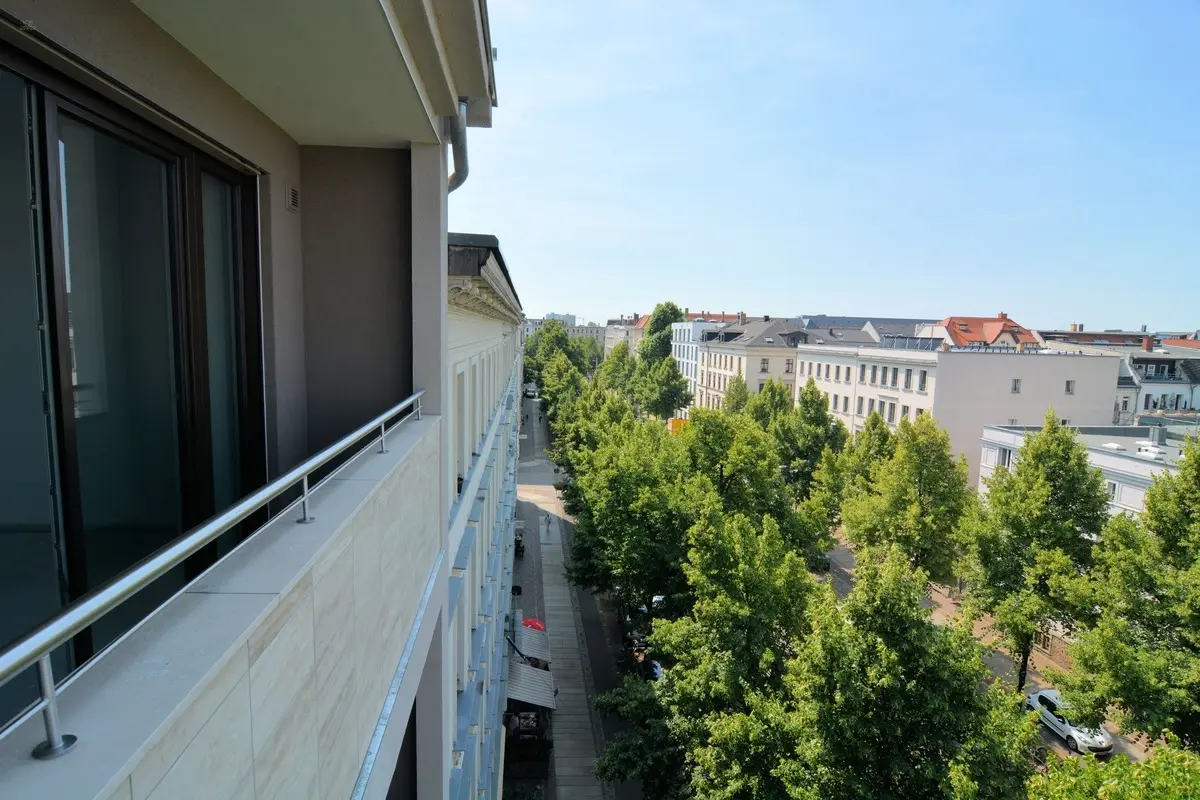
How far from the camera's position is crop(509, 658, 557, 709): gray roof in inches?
649

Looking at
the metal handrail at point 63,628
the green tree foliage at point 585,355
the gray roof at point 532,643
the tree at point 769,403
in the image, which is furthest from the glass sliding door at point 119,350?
the green tree foliage at point 585,355

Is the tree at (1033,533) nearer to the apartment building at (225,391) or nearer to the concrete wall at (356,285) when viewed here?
the apartment building at (225,391)

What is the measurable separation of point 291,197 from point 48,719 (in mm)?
4204

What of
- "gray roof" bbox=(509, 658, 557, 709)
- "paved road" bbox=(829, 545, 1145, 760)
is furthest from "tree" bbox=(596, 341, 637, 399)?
"gray roof" bbox=(509, 658, 557, 709)

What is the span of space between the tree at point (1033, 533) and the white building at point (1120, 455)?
1613 millimetres

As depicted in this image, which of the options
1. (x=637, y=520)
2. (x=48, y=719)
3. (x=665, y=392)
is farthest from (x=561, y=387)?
(x=48, y=719)

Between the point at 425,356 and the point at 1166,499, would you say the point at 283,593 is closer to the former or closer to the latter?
the point at 425,356

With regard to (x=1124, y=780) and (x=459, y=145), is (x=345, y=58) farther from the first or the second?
(x=1124, y=780)

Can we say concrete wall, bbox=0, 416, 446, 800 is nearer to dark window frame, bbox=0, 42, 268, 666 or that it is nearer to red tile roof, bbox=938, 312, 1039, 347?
dark window frame, bbox=0, 42, 268, 666

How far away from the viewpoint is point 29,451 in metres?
2.40

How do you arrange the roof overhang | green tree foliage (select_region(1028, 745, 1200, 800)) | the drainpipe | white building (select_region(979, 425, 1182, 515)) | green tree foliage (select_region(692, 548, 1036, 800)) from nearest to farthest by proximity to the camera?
the roof overhang, the drainpipe, green tree foliage (select_region(1028, 745, 1200, 800)), green tree foliage (select_region(692, 548, 1036, 800)), white building (select_region(979, 425, 1182, 515))

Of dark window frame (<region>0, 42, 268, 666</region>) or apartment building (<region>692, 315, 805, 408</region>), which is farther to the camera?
apartment building (<region>692, 315, 805, 408</region>)

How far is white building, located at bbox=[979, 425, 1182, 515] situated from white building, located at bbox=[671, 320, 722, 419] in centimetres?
4173

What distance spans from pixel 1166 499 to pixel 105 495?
18.7m
